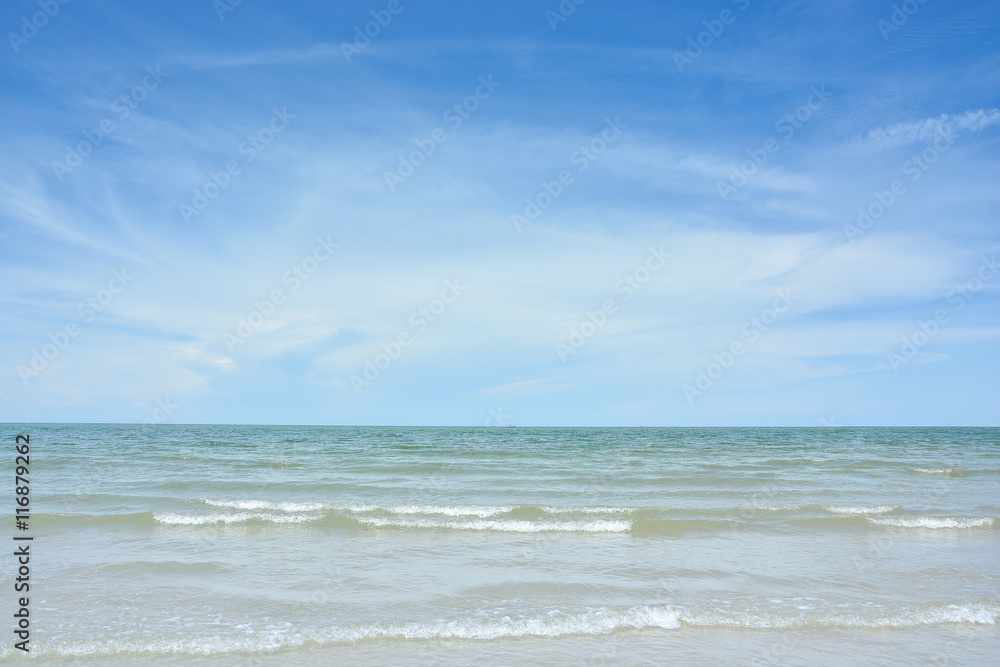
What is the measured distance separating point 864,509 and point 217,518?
16983 millimetres

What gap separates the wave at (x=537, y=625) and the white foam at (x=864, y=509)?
7.61 m

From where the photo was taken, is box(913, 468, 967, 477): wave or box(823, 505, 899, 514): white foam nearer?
box(823, 505, 899, 514): white foam

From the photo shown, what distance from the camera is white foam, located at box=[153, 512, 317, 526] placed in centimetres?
1391

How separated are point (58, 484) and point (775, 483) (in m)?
25.5

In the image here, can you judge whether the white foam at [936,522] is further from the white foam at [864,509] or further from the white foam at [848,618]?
the white foam at [848,618]

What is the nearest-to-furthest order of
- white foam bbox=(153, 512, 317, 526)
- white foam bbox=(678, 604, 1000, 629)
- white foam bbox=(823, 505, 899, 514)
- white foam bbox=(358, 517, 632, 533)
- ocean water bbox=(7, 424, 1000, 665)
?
1. ocean water bbox=(7, 424, 1000, 665)
2. white foam bbox=(678, 604, 1000, 629)
3. white foam bbox=(358, 517, 632, 533)
4. white foam bbox=(153, 512, 317, 526)
5. white foam bbox=(823, 505, 899, 514)

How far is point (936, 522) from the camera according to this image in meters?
14.4

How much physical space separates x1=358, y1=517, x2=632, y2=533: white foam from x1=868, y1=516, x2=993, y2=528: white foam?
22.0ft

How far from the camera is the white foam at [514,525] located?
522 inches

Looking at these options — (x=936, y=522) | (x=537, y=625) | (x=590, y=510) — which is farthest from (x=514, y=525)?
(x=936, y=522)

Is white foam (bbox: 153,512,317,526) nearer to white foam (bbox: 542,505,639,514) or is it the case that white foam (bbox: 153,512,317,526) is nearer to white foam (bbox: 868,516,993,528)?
white foam (bbox: 542,505,639,514)

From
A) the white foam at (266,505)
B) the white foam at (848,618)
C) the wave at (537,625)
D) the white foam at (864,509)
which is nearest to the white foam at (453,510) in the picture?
the white foam at (266,505)

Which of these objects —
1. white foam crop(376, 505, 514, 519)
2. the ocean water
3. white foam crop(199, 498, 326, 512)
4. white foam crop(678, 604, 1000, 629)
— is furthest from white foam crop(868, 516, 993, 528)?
white foam crop(199, 498, 326, 512)

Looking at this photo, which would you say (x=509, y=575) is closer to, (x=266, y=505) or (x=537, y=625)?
(x=537, y=625)
